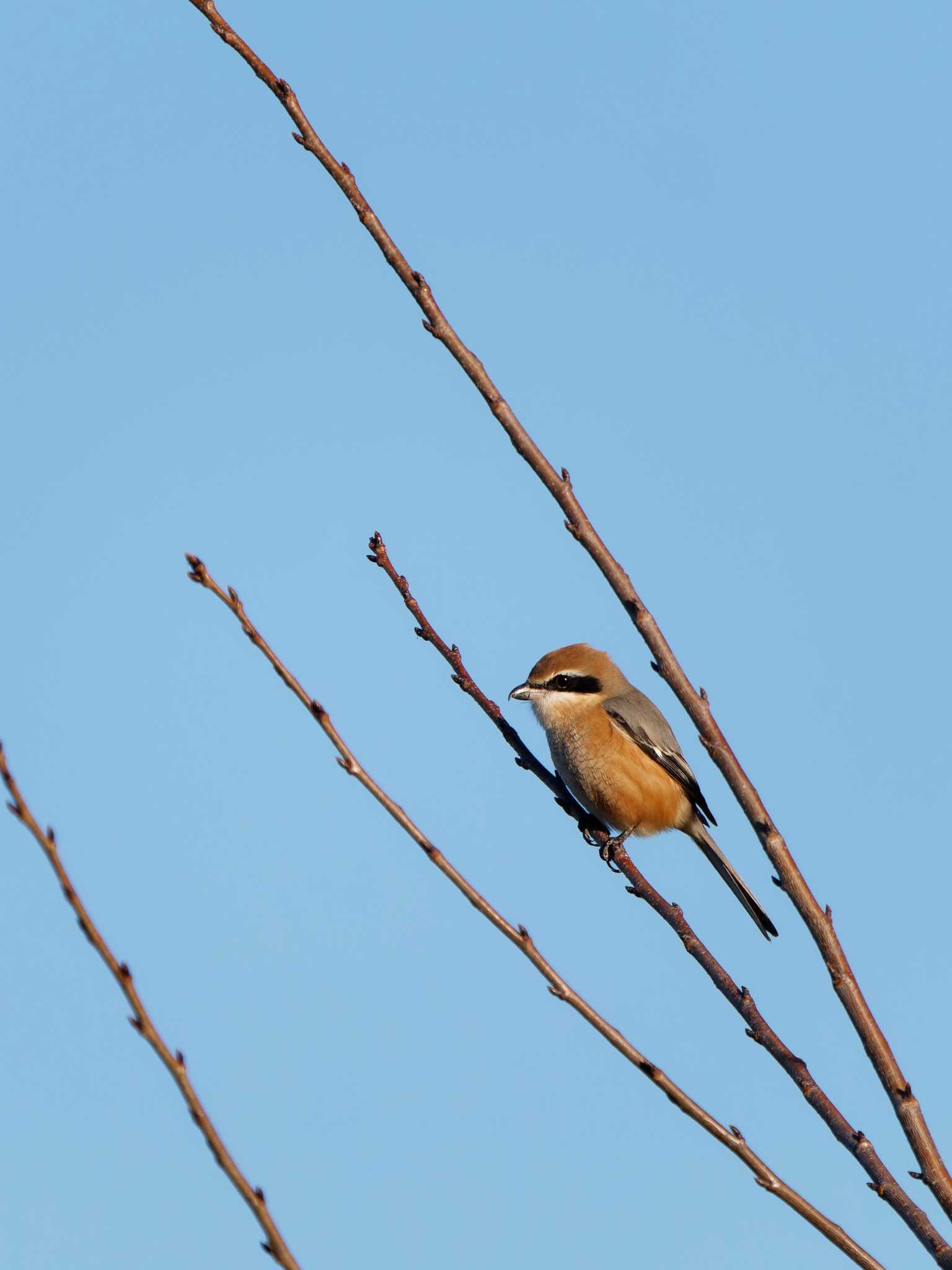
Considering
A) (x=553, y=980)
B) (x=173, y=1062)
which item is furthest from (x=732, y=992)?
(x=173, y=1062)

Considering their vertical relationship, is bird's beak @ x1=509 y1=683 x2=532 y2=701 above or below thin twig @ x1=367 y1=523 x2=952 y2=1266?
above

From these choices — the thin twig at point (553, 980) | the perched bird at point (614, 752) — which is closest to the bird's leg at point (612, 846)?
the perched bird at point (614, 752)

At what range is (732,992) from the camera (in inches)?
113

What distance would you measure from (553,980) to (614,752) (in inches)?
192

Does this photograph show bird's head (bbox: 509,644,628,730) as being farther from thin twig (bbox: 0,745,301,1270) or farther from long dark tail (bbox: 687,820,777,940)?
thin twig (bbox: 0,745,301,1270)

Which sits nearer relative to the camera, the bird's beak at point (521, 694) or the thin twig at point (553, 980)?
the thin twig at point (553, 980)

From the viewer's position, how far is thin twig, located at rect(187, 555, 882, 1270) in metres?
2.21

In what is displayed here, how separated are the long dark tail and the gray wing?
90mm

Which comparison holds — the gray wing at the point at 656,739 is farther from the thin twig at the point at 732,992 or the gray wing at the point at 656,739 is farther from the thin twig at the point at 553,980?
the thin twig at the point at 553,980

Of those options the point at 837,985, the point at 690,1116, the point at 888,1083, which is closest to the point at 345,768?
the point at 690,1116

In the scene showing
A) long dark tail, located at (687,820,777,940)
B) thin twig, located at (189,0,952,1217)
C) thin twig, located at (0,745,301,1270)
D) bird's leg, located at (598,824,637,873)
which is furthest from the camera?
long dark tail, located at (687,820,777,940)

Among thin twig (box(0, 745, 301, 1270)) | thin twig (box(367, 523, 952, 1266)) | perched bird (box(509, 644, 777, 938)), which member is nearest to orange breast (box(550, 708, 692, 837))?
perched bird (box(509, 644, 777, 938))

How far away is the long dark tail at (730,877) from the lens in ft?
22.5

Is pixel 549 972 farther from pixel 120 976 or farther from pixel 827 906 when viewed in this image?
pixel 120 976
